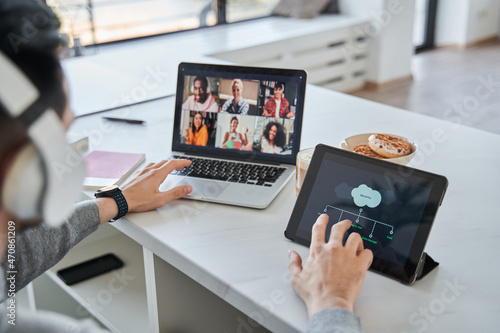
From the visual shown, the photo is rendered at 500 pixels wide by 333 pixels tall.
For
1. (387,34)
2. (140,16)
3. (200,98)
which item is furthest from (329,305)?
(387,34)

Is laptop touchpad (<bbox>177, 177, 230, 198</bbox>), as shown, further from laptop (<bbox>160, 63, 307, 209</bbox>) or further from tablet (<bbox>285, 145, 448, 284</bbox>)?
tablet (<bbox>285, 145, 448, 284</bbox>)

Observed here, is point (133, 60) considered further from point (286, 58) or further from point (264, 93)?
point (286, 58)

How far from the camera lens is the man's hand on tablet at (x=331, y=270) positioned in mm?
849

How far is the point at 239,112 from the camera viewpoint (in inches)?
54.3

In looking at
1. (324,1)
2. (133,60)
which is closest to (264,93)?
(133,60)

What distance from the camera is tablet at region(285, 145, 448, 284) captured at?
939mm

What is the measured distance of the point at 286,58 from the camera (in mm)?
3859

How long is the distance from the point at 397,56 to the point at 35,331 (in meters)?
4.38

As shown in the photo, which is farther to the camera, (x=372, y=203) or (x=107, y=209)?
(x=107, y=209)

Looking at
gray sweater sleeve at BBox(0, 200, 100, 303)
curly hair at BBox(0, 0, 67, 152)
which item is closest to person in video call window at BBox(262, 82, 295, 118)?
gray sweater sleeve at BBox(0, 200, 100, 303)

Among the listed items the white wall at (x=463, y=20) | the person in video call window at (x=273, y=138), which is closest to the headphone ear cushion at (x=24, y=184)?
the person in video call window at (x=273, y=138)

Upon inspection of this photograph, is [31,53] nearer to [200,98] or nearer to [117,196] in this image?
[117,196]

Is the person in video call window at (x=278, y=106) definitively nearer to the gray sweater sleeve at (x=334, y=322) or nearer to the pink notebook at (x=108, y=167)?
the pink notebook at (x=108, y=167)

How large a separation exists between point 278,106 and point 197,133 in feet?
0.73
